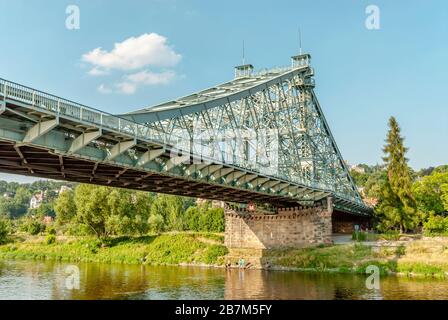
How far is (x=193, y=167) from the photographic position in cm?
3400

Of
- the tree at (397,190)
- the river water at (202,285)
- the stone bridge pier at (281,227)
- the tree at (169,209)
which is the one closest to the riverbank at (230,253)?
the stone bridge pier at (281,227)

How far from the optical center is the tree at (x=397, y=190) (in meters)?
66.7

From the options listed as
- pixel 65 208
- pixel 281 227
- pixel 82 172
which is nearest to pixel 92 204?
pixel 65 208

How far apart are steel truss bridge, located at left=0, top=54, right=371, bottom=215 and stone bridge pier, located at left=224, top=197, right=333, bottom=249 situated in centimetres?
163

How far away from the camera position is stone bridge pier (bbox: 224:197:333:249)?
56.9m

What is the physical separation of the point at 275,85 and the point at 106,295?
143 feet

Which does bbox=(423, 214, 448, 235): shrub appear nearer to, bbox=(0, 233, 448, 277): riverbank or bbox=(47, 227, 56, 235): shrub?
bbox=(0, 233, 448, 277): riverbank

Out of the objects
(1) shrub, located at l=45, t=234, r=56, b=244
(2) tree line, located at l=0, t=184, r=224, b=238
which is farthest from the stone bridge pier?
A: (1) shrub, located at l=45, t=234, r=56, b=244

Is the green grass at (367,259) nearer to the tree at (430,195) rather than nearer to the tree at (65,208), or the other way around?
the tree at (430,195)

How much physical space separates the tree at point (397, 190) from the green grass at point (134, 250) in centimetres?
2792

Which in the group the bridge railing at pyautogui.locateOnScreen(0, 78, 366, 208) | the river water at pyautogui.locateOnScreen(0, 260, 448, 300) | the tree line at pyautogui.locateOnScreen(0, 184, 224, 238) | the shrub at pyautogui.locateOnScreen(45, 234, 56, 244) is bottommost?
the river water at pyautogui.locateOnScreen(0, 260, 448, 300)

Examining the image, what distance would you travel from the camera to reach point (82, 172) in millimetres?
29453

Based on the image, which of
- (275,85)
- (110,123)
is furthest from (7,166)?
(275,85)
